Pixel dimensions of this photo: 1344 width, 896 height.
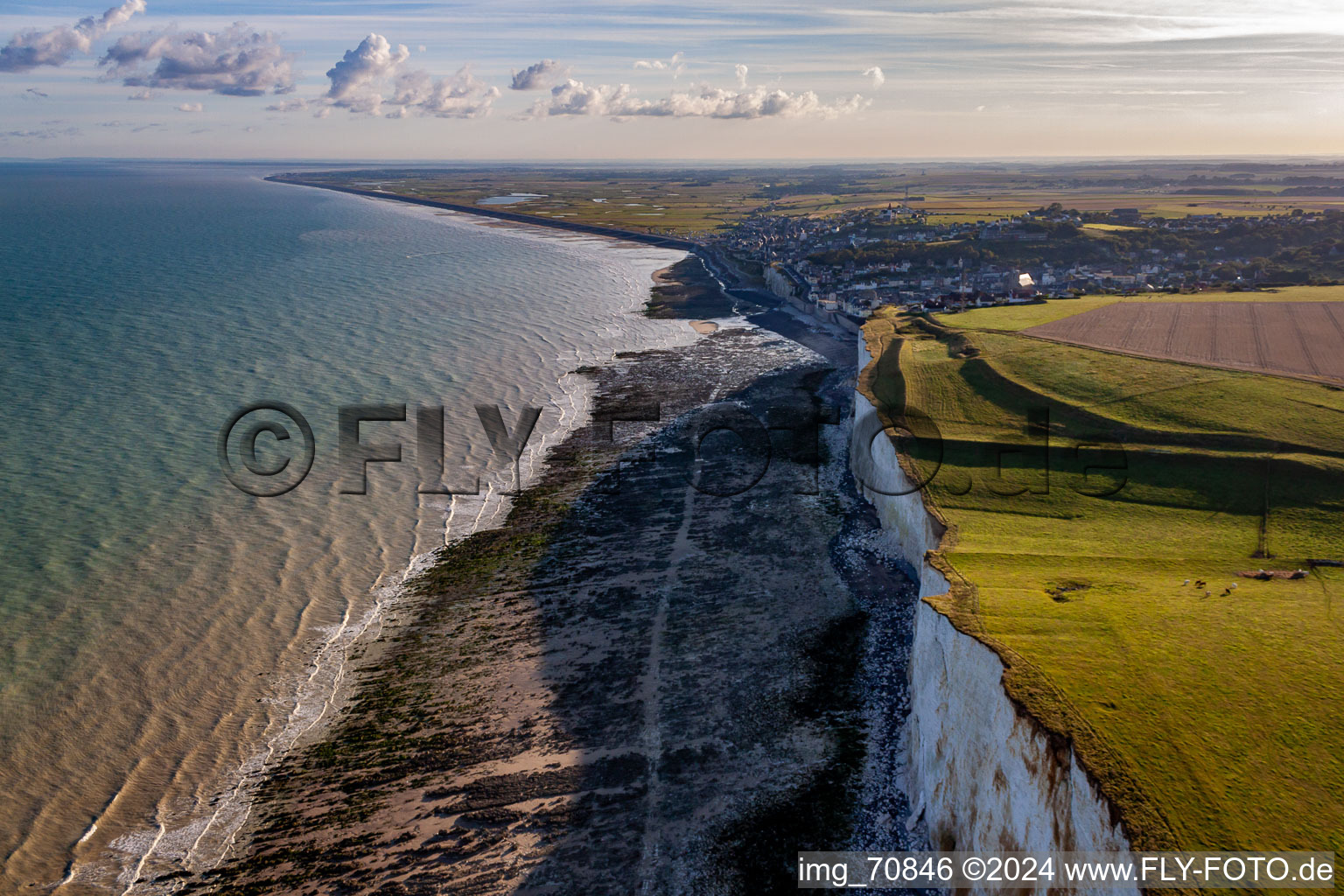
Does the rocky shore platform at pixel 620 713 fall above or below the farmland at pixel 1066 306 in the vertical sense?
below

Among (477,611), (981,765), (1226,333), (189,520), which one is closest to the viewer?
(981,765)

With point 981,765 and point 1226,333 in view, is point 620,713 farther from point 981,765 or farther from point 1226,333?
point 1226,333

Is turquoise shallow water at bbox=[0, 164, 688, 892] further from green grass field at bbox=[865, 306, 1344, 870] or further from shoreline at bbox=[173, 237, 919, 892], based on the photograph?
green grass field at bbox=[865, 306, 1344, 870]

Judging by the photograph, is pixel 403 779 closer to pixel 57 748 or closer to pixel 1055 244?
pixel 57 748

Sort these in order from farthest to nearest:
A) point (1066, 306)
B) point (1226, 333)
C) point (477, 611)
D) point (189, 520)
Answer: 1. point (1066, 306)
2. point (1226, 333)
3. point (189, 520)
4. point (477, 611)

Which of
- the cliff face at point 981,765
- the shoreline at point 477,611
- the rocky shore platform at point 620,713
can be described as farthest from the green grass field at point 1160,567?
the shoreline at point 477,611

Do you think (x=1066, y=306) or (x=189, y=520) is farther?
(x=1066, y=306)

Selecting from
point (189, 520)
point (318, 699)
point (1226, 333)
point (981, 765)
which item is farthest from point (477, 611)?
point (1226, 333)

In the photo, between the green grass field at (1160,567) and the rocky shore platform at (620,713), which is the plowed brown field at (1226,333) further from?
the rocky shore platform at (620,713)
